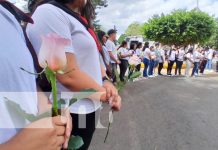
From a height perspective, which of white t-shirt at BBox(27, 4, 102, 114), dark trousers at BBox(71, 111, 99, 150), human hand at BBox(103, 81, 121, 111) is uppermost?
white t-shirt at BBox(27, 4, 102, 114)

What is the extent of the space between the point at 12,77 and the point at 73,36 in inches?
32.2

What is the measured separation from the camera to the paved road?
4.63m

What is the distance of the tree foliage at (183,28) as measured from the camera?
115 feet

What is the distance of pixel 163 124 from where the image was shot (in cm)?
586

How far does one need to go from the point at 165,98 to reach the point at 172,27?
2841cm

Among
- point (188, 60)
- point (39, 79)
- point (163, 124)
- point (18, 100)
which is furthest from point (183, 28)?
point (18, 100)

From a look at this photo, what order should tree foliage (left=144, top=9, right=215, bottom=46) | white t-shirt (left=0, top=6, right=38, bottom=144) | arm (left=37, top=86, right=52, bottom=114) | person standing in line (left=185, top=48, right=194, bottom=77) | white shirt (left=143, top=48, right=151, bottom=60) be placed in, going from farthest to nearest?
tree foliage (left=144, top=9, right=215, bottom=46)
person standing in line (left=185, top=48, right=194, bottom=77)
white shirt (left=143, top=48, right=151, bottom=60)
arm (left=37, top=86, right=52, bottom=114)
white t-shirt (left=0, top=6, right=38, bottom=144)

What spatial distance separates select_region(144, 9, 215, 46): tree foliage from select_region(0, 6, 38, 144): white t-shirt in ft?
114

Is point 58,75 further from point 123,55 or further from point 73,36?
point 123,55

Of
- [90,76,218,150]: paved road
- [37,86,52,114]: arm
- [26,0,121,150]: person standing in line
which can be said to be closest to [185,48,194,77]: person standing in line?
[90,76,218,150]: paved road

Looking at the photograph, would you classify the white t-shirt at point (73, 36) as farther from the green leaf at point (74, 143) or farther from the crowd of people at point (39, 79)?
the green leaf at point (74, 143)

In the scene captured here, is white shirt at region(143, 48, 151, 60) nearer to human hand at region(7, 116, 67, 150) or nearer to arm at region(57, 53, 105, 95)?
arm at region(57, 53, 105, 95)

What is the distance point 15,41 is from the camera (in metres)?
0.99

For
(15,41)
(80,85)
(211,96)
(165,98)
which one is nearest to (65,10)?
(80,85)
